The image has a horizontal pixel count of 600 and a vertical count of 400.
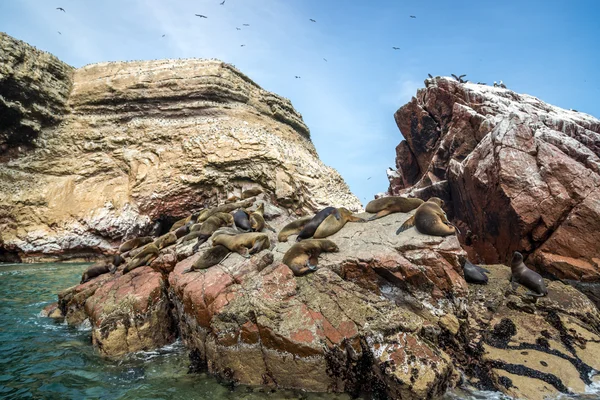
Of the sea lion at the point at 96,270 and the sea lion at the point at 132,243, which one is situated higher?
the sea lion at the point at 132,243

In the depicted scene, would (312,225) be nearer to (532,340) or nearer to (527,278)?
(532,340)

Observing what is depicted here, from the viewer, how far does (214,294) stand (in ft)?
15.6

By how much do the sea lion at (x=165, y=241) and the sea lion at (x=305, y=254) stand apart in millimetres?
4294

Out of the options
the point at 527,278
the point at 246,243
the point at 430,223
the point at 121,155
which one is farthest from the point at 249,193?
the point at 121,155

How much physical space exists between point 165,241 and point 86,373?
13.1 feet

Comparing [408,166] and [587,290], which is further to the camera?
[408,166]

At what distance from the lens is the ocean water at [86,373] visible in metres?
3.84

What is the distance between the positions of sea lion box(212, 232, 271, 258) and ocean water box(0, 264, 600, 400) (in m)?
1.93

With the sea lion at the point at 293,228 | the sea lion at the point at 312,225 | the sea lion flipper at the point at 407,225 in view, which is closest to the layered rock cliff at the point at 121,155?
the sea lion at the point at 293,228

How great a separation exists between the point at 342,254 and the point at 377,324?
54.9 inches

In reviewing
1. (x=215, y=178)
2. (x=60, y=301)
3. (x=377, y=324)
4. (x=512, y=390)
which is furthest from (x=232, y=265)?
(x=215, y=178)

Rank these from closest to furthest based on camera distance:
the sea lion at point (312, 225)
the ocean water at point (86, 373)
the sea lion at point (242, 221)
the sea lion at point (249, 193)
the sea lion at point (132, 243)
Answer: the ocean water at point (86, 373)
the sea lion at point (312, 225)
the sea lion at point (242, 221)
the sea lion at point (132, 243)
the sea lion at point (249, 193)

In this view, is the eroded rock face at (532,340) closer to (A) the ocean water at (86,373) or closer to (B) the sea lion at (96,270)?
(A) the ocean water at (86,373)

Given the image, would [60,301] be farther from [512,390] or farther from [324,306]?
[512,390]
